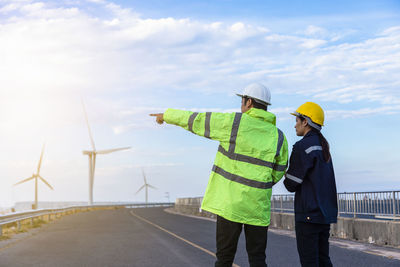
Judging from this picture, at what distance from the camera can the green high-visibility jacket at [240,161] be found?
4555mm

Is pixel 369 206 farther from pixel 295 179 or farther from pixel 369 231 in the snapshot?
pixel 295 179

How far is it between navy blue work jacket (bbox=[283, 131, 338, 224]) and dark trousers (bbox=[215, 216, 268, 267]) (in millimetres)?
440

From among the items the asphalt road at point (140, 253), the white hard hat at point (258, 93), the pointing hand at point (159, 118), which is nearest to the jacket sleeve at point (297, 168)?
the white hard hat at point (258, 93)

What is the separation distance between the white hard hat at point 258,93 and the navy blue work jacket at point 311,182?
19.5 inches

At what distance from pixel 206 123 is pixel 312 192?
1.12 m

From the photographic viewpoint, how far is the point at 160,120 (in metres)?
4.86

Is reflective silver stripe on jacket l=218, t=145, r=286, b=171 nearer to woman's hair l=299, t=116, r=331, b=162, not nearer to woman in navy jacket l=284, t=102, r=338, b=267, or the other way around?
woman in navy jacket l=284, t=102, r=338, b=267

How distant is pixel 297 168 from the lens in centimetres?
482

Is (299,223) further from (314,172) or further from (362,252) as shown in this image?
(362,252)

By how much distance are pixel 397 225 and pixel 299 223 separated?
9.08 meters

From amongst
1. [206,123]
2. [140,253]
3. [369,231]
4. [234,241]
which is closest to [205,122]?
[206,123]

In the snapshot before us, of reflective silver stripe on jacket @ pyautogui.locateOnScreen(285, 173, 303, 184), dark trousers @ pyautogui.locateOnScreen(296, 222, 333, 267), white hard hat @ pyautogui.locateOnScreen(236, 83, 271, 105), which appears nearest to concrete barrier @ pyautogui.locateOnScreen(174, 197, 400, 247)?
dark trousers @ pyautogui.locateOnScreen(296, 222, 333, 267)

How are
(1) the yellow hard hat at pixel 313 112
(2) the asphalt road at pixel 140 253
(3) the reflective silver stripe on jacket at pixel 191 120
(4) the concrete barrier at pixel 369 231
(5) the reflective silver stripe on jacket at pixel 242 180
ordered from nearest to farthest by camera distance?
(5) the reflective silver stripe on jacket at pixel 242 180, (3) the reflective silver stripe on jacket at pixel 191 120, (1) the yellow hard hat at pixel 313 112, (2) the asphalt road at pixel 140 253, (4) the concrete barrier at pixel 369 231

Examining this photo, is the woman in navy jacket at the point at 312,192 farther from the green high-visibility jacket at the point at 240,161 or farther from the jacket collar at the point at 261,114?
the jacket collar at the point at 261,114
